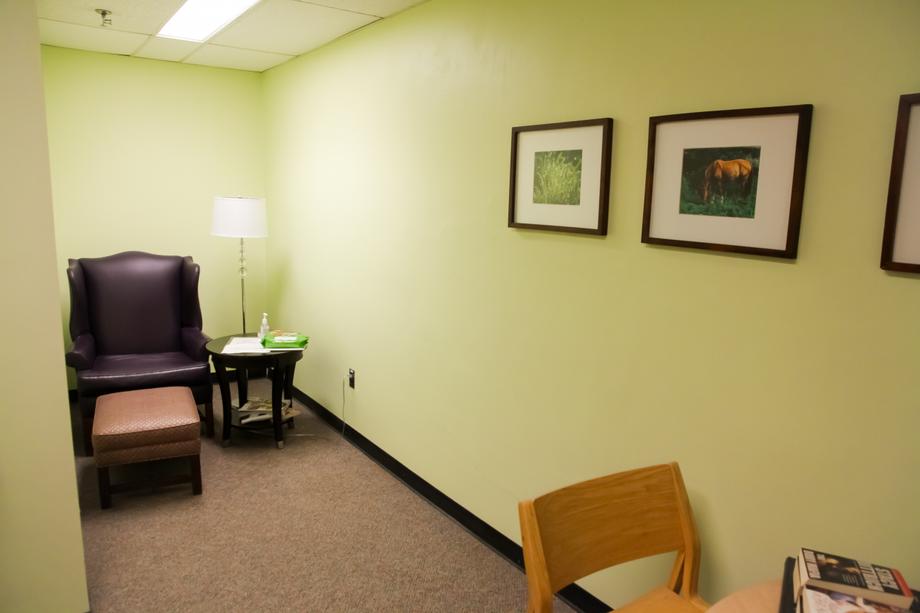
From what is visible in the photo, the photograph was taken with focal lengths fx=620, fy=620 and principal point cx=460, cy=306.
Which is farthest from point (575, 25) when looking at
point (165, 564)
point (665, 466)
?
point (165, 564)

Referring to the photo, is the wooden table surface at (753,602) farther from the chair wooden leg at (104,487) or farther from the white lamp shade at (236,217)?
the white lamp shade at (236,217)

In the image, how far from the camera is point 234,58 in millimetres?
4117

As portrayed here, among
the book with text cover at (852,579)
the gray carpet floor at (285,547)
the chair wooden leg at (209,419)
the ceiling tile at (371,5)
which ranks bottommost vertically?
the gray carpet floor at (285,547)

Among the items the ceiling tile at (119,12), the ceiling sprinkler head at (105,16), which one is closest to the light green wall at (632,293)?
the ceiling tile at (119,12)

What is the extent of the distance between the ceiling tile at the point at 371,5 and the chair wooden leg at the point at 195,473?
224 cm

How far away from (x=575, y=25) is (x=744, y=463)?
4.89ft

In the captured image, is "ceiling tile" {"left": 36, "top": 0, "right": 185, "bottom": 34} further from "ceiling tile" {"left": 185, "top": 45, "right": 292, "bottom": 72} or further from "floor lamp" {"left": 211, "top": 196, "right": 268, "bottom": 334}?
"floor lamp" {"left": 211, "top": 196, "right": 268, "bottom": 334}

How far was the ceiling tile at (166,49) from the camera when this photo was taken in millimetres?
3682

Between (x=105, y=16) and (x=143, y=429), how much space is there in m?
2.10

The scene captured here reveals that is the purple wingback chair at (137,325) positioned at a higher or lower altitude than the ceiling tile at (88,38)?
lower

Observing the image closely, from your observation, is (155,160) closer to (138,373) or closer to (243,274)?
(243,274)

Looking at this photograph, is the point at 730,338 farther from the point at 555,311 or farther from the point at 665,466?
the point at 555,311

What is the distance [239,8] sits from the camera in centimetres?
301

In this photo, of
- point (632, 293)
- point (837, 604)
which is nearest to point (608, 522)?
point (837, 604)
